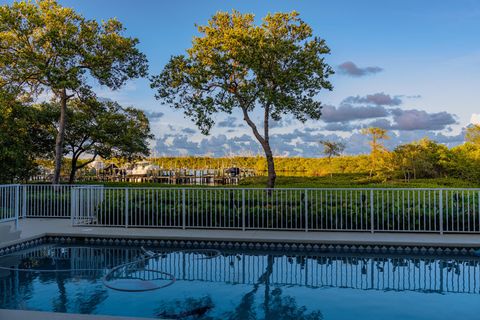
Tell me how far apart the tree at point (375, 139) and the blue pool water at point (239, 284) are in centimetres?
1935

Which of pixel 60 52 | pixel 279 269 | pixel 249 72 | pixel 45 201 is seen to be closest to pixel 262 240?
pixel 279 269

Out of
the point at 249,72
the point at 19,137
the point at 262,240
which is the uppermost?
the point at 249,72

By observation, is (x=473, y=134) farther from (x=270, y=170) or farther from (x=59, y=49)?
(x=59, y=49)

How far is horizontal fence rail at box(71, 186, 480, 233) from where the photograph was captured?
9.18 m

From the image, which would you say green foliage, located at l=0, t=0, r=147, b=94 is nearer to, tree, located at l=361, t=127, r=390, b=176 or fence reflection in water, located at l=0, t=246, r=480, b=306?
fence reflection in water, located at l=0, t=246, r=480, b=306

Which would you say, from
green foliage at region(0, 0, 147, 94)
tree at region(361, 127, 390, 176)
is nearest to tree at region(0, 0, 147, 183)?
green foliage at region(0, 0, 147, 94)

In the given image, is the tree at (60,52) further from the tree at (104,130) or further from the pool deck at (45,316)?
the pool deck at (45,316)

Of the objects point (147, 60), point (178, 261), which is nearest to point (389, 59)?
point (147, 60)

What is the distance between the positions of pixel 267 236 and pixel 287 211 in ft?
3.44

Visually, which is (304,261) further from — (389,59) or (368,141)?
(368,141)

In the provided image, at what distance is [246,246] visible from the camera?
28.6 ft

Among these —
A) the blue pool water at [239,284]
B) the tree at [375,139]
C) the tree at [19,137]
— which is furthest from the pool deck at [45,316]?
the tree at [375,139]

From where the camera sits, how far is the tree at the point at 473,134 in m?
29.4

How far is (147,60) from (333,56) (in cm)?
792
